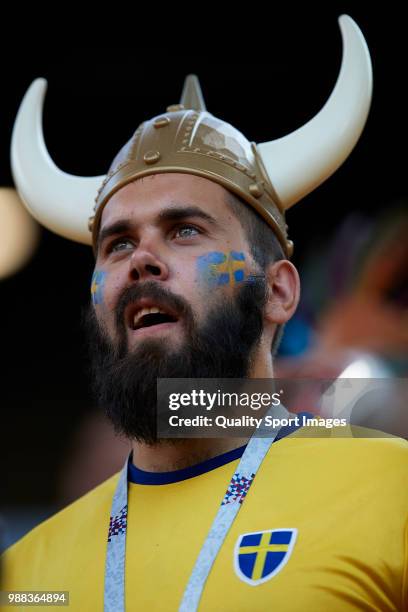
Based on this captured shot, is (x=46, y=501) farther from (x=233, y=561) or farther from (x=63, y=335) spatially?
(x=233, y=561)

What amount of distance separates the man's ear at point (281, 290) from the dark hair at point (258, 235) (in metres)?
0.03

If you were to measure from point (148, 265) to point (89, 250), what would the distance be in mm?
3341

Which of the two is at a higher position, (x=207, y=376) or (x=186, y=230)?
(x=186, y=230)

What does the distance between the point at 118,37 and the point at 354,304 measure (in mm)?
1854

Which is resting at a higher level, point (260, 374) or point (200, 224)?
point (200, 224)

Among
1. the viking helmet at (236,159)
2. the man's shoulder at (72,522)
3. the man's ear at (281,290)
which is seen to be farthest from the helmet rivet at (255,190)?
the man's shoulder at (72,522)

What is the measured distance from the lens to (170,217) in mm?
2451

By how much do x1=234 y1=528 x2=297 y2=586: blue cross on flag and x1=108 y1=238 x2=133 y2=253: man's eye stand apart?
35.4 inches

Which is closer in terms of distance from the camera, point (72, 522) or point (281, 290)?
point (72, 522)

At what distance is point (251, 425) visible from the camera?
2.38 m

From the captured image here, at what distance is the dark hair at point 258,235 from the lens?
257 cm

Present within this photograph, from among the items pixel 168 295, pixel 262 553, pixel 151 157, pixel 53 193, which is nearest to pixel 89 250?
pixel 53 193

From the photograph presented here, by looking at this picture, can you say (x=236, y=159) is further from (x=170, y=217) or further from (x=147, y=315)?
(x=147, y=315)

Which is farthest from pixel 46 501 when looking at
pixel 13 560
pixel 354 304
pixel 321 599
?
pixel 321 599
